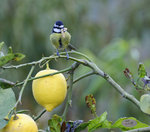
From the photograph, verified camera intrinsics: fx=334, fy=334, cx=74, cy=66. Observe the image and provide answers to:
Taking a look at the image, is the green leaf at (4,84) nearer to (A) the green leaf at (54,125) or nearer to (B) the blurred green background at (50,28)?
(A) the green leaf at (54,125)

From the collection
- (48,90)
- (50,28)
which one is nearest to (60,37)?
(48,90)

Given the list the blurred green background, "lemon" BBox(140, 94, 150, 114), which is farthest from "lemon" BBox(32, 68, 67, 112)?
the blurred green background

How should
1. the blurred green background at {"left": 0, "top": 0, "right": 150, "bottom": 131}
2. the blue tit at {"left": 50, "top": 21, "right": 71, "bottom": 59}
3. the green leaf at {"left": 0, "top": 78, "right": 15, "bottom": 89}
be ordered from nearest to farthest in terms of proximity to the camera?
the green leaf at {"left": 0, "top": 78, "right": 15, "bottom": 89}, the blue tit at {"left": 50, "top": 21, "right": 71, "bottom": 59}, the blurred green background at {"left": 0, "top": 0, "right": 150, "bottom": 131}

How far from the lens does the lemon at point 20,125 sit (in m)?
0.60

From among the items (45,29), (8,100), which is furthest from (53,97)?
(45,29)

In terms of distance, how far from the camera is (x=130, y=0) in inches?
199

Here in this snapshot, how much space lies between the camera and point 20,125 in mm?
604

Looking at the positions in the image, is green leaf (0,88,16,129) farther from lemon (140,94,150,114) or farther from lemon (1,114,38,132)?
lemon (140,94,150,114)

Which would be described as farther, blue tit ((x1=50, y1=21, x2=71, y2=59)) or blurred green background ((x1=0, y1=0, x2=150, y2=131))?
blurred green background ((x1=0, y1=0, x2=150, y2=131))

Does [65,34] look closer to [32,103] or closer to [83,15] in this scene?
[32,103]

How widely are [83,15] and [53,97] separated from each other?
12.4 feet

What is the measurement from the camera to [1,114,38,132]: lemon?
60 centimetres

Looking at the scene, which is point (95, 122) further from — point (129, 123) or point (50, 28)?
point (50, 28)

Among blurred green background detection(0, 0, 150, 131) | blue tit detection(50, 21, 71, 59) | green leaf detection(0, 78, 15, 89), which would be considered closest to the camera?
green leaf detection(0, 78, 15, 89)
